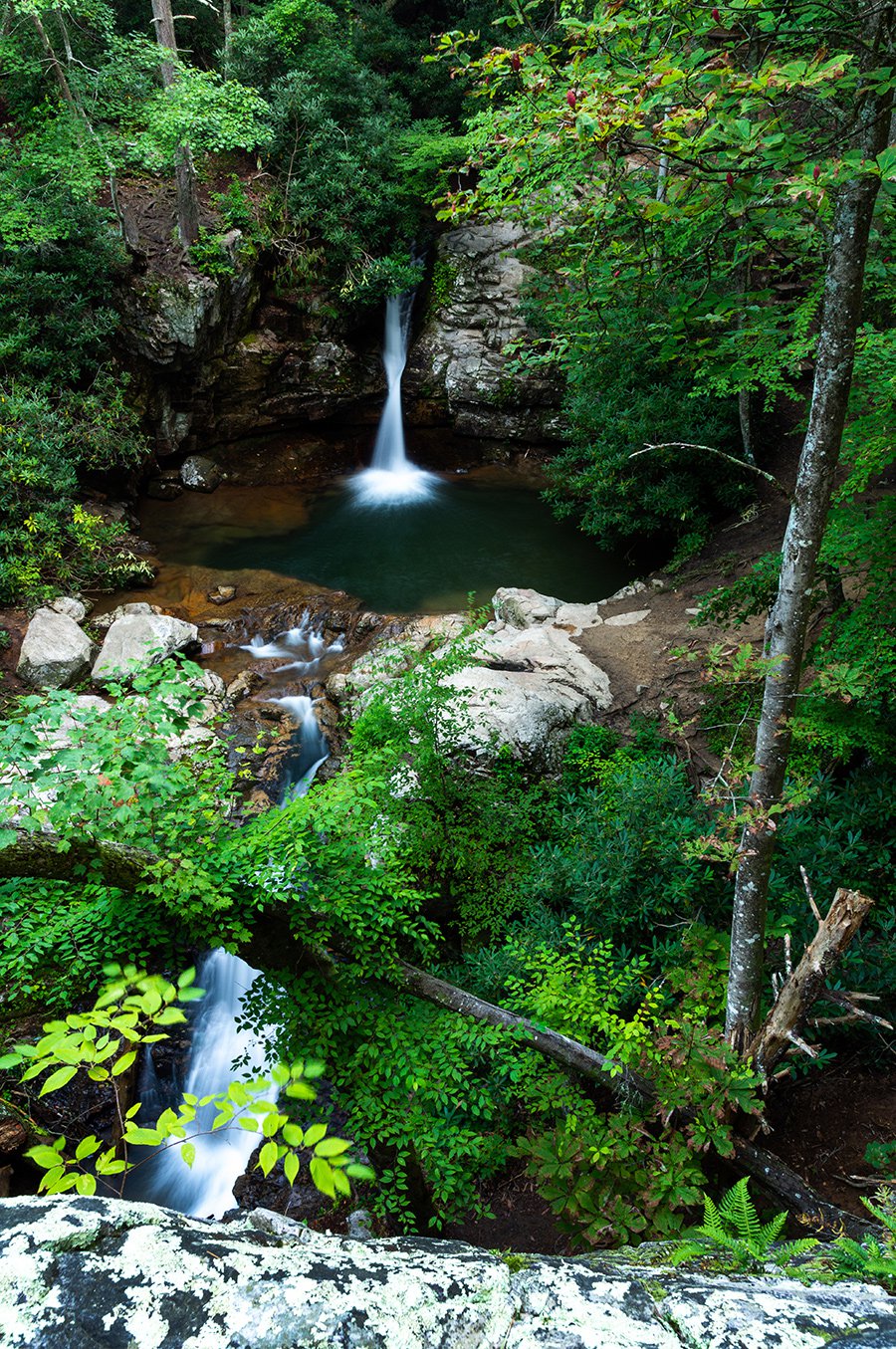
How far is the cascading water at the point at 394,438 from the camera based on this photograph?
48.9 feet

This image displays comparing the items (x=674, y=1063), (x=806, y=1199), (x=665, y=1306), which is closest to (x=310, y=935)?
(x=674, y=1063)

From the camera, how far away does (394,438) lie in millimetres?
15727

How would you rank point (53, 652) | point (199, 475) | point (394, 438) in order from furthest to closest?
point (394, 438) < point (199, 475) < point (53, 652)

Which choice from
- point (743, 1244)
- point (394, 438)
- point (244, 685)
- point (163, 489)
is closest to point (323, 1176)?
point (743, 1244)

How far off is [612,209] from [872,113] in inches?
35.4

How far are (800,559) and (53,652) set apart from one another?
8.34 m

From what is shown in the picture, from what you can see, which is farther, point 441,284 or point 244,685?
point 441,284

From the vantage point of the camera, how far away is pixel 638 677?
7.56m

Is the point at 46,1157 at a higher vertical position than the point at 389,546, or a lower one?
higher

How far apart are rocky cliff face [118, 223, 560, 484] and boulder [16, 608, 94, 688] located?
5713mm

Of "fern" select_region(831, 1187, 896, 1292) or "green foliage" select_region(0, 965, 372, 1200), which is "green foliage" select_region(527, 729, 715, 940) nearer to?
"fern" select_region(831, 1187, 896, 1292)

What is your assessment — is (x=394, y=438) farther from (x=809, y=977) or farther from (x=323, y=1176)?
(x=323, y=1176)

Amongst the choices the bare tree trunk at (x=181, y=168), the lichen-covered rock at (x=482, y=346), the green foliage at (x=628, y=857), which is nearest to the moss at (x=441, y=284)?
the lichen-covered rock at (x=482, y=346)

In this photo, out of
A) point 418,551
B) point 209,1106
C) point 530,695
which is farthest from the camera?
point 418,551
